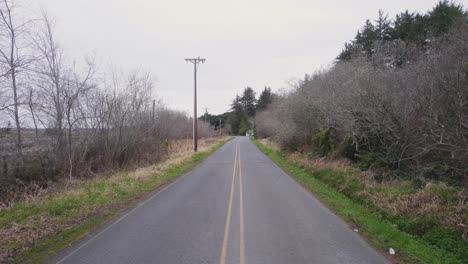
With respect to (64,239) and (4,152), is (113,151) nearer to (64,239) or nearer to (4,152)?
(4,152)

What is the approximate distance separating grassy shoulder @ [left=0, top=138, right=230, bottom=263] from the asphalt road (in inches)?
20.6

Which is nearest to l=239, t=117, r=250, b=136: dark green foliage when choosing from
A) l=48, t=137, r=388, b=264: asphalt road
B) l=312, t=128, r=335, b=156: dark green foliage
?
l=312, t=128, r=335, b=156: dark green foliage

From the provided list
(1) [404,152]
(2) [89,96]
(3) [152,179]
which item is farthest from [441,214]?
(2) [89,96]

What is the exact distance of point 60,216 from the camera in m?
8.16

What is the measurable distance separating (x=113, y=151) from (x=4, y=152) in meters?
7.17

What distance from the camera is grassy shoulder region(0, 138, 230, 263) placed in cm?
602

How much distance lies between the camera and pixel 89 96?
1670cm

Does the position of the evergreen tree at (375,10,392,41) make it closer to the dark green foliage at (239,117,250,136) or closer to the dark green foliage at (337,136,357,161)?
the dark green foliage at (337,136,357,161)

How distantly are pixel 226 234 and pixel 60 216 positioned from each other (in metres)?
4.94

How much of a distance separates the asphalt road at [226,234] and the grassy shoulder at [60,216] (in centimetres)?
52

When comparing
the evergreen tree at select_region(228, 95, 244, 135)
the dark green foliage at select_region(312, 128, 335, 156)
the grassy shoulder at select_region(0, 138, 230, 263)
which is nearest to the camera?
the grassy shoulder at select_region(0, 138, 230, 263)

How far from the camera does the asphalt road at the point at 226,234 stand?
5.44 m

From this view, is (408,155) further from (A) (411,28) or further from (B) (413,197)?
(A) (411,28)

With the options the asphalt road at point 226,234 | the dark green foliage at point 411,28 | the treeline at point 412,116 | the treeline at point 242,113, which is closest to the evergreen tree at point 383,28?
the dark green foliage at point 411,28
